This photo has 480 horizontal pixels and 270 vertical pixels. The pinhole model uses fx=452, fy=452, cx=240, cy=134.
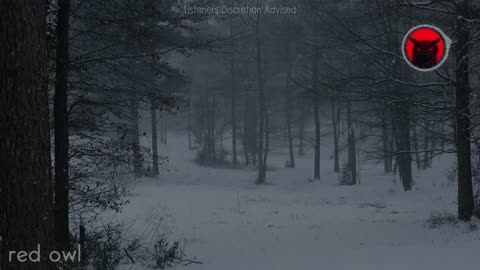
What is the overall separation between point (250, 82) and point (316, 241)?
1036 inches

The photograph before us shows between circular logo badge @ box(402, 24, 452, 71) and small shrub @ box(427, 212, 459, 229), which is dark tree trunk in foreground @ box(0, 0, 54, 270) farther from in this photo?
small shrub @ box(427, 212, 459, 229)

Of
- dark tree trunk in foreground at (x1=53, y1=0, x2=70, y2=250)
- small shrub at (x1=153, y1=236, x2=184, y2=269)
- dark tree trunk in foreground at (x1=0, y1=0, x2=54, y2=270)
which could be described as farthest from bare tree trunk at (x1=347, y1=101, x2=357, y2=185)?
dark tree trunk in foreground at (x1=0, y1=0, x2=54, y2=270)

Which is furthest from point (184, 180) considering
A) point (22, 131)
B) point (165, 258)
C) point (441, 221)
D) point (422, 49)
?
point (22, 131)

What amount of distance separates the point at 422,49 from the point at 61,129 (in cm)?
570

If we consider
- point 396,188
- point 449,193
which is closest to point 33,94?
point 449,193

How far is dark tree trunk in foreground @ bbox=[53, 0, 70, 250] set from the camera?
7.36m

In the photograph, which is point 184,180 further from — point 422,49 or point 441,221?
point 422,49

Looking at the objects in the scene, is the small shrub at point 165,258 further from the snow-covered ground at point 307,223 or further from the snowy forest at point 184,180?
the snow-covered ground at point 307,223

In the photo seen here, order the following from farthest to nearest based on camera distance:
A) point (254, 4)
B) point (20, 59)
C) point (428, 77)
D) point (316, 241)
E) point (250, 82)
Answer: point (250, 82), point (254, 4), point (428, 77), point (316, 241), point (20, 59)

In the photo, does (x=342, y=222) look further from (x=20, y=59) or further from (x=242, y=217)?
(x=20, y=59)

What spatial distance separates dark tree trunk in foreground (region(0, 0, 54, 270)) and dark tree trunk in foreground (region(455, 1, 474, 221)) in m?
8.75

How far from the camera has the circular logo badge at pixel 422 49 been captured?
6.11m

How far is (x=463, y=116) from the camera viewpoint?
33.0 ft

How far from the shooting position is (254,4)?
2831 centimetres
